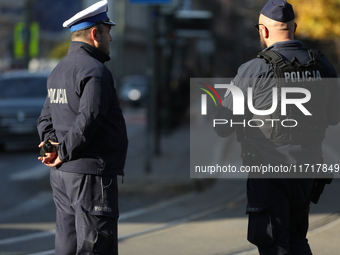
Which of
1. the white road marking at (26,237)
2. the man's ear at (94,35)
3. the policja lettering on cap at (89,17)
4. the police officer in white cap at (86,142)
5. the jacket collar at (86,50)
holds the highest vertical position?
the policja lettering on cap at (89,17)

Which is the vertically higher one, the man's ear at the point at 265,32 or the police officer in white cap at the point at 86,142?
the man's ear at the point at 265,32

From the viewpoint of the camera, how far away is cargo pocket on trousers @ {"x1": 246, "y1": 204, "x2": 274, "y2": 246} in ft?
10.6

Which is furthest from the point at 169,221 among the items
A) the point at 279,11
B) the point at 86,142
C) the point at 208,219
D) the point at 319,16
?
the point at 319,16

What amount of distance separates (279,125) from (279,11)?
67cm

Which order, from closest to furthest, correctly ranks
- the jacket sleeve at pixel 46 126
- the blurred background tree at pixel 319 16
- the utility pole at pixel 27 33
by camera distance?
the jacket sleeve at pixel 46 126, the utility pole at pixel 27 33, the blurred background tree at pixel 319 16

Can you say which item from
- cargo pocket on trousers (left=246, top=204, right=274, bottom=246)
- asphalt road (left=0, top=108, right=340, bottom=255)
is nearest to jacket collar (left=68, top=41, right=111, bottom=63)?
cargo pocket on trousers (left=246, top=204, right=274, bottom=246)

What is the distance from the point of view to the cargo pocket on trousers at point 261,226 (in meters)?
3.22

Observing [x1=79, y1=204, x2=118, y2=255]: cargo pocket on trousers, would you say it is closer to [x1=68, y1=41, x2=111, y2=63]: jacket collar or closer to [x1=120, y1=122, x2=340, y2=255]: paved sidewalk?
[x1=68, y1=41, x2=111, y2=63]: jacket collar

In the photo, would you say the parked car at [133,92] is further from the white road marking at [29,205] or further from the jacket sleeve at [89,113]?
the jacket sleeve at [89,113]

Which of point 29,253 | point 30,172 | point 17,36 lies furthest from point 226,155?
point 17,36

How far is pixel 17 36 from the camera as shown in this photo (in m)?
22.8

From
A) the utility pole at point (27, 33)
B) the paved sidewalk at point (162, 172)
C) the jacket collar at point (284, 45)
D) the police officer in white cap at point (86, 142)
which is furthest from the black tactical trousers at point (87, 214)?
the utility pole at point (27, 33)

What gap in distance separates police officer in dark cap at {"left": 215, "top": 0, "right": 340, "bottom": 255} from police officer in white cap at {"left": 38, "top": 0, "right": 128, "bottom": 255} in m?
0.69

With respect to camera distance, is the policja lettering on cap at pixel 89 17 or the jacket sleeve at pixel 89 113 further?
the policja lettering on cap at pixel 89 17
